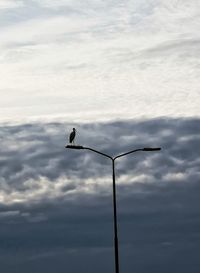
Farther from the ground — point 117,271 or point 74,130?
point 74,130

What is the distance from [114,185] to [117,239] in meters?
3.88

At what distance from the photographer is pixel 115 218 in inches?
5207

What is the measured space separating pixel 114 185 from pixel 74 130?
20.3 feet

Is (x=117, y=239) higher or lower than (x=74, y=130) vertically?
lower

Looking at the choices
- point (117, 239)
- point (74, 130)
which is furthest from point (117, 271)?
point (74, 130)

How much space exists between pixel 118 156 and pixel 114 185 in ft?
6.98

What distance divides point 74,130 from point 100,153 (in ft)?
16.6

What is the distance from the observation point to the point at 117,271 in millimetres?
132375

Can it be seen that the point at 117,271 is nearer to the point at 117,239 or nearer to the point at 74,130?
the point at 117,239

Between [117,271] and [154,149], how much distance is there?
9125 mm

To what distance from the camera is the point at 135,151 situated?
5217 inches

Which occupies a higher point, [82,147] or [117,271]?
[82,147]

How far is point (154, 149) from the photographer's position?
5197 inches

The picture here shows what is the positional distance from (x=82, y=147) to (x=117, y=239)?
7.08 m
